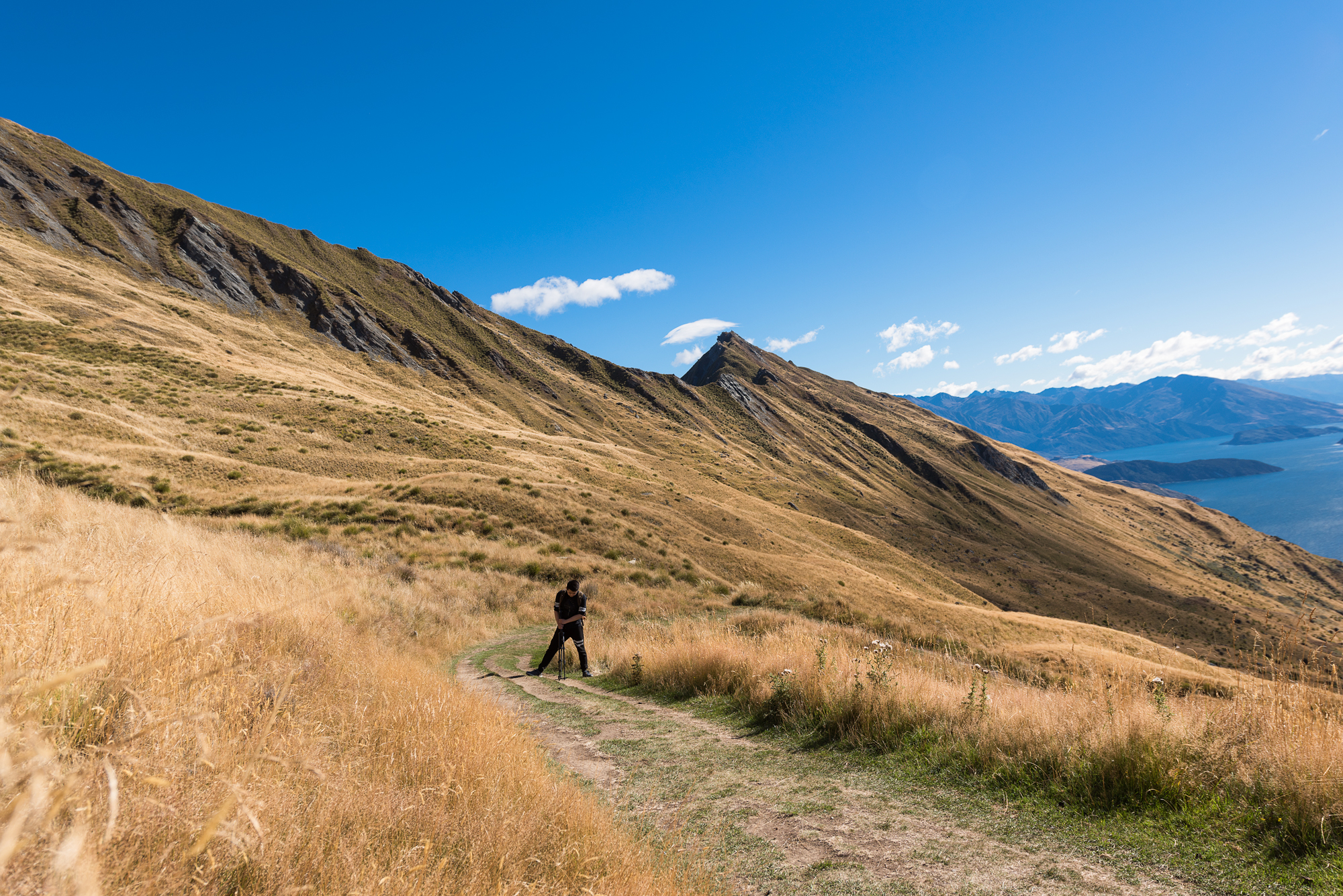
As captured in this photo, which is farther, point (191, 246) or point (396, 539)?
point (191, 246)

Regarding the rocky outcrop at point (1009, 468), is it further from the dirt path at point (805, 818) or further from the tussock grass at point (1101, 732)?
the dirt path at point (805, 818)

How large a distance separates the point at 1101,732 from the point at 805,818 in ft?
9.24

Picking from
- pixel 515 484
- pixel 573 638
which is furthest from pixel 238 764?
pixel 515 484

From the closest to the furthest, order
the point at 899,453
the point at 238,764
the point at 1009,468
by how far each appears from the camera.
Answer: the point at 238,764, the point at 899,453, the point at 1009,468

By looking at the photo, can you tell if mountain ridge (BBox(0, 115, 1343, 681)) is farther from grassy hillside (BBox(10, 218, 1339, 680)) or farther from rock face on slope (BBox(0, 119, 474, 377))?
rock face on slope (BBox(0, 119, 474, 377))

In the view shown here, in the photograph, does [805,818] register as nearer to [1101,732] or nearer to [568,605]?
[1101,732]

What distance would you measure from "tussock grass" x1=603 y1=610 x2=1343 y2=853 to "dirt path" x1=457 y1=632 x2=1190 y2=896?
685mm

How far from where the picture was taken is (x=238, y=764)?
9.00 feet

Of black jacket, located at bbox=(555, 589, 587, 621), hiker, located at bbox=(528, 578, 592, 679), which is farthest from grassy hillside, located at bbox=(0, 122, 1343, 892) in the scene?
black jacket, located at bbox=(555, 589, 587, 621)

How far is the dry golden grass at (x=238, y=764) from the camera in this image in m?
1.90

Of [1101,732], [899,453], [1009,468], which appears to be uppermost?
[1009,468]

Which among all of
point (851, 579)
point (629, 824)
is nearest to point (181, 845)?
point (629, 824)

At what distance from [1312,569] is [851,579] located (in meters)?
226

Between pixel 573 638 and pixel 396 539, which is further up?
pixel 396 539
